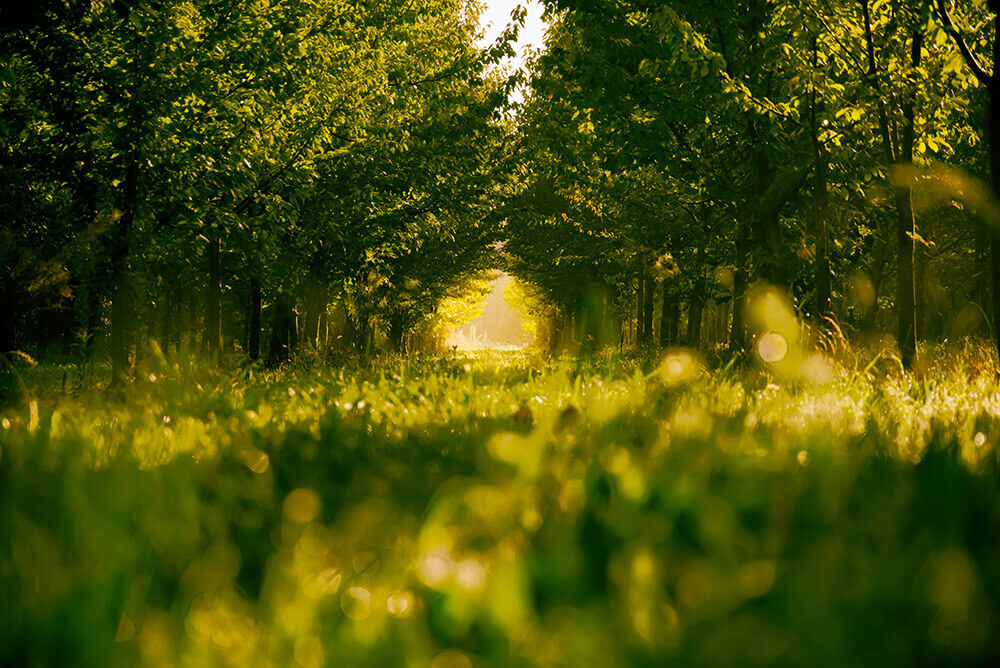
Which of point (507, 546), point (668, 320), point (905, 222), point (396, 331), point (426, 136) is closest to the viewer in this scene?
point (507, 546)

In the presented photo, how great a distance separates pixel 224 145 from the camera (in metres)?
8.69

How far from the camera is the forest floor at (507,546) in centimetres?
107

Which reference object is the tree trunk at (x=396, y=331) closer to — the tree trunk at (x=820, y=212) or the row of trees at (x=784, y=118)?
the row of trees at (x=784, y=118)

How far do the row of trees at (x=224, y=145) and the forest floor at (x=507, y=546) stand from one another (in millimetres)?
4513

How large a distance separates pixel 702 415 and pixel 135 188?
7.32 metres

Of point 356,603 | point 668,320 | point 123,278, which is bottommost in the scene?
point 356,603

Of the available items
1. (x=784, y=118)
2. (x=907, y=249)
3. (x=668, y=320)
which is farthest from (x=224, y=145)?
(x=668, y=320)

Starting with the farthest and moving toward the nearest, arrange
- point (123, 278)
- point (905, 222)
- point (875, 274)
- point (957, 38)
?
point (875, 274) < point (905, 222) < point (123, 278) < point (957, 38)

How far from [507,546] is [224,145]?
8.50 metres

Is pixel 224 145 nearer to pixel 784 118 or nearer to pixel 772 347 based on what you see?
pixel 772 347

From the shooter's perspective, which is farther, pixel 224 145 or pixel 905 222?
pixel 224 145

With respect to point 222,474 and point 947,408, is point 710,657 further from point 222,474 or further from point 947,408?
point 947,408

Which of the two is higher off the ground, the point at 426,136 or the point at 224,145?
the point at 426,136

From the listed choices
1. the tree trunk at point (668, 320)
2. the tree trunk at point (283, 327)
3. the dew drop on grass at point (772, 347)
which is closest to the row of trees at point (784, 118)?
the dew drop on grass at point (772, 347)
